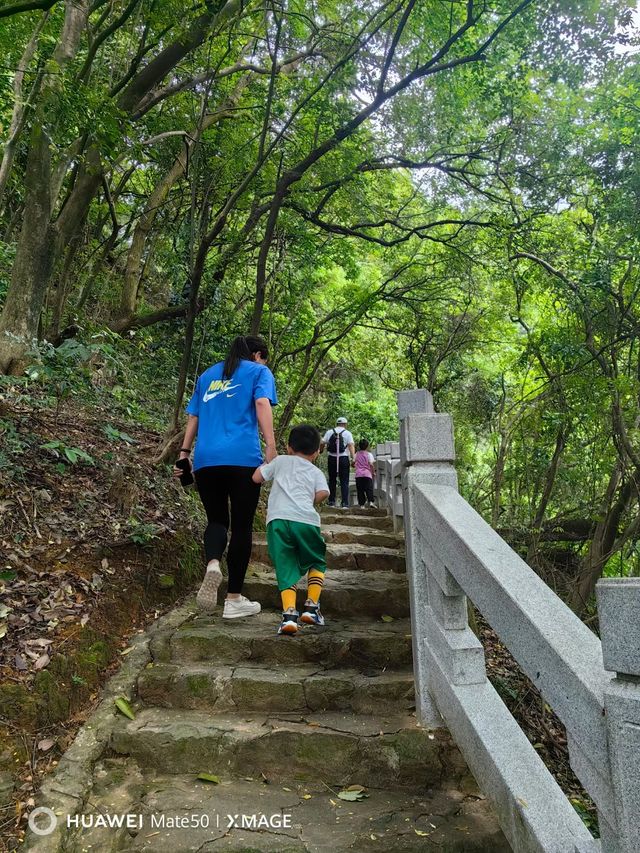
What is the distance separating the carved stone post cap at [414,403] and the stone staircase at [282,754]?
1.36 meters

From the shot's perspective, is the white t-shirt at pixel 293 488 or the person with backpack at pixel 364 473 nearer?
the white t-shirt at pixel 293 488

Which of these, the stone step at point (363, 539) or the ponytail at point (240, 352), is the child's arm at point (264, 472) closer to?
the ponytail at point (240, 352)

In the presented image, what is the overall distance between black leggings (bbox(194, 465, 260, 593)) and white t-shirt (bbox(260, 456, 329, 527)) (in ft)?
0.42

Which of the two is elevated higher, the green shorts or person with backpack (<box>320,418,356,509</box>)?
person with backpack (<box>320,418,356,509</box>)

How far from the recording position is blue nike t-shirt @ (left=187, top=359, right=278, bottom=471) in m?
3.60

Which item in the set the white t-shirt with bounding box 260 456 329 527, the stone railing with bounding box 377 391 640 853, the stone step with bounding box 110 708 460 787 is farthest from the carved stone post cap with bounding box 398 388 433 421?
the stone step with bounding box 110 708 460 787

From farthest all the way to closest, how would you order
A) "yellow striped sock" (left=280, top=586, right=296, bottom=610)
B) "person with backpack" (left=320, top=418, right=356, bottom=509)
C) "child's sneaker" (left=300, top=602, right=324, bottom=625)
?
"person with backpack" (left=320, top=418, right=356, bottom=509) → "child's sneaker" (left=300, top=602, right=324, bottom=625) → "yellow striped sock" (left=280, top=586, right=296, bottom=610)

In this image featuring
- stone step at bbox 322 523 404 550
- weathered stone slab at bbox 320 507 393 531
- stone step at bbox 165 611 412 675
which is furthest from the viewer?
weathered stone slab at bbox 320 507 393 531

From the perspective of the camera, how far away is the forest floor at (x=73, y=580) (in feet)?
8.34

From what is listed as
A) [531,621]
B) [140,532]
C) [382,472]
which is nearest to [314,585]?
[140,532]

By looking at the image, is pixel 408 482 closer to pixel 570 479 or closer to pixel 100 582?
pixel 100 582

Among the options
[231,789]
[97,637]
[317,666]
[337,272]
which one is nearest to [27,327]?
[97,637]

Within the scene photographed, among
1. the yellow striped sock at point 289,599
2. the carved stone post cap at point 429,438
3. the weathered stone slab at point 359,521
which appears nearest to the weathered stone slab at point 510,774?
the carved stone post cap at point 429,438

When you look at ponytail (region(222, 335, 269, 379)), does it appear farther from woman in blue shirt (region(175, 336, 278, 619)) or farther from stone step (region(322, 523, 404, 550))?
stone step (region(322, 523, 404, 550))
